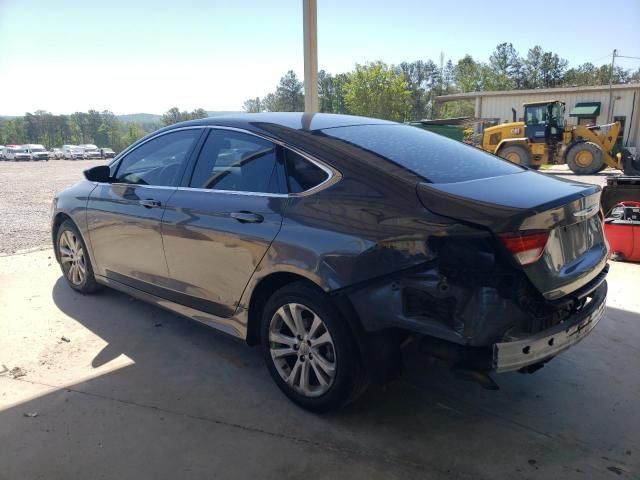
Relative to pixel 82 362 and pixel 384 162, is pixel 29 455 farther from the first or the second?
pixel 384 162

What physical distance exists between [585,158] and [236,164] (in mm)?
17637

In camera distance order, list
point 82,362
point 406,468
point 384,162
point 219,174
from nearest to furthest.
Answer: point 406,468 < point 384,162 < point 219,174 < point 82,362

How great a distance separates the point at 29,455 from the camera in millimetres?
2434

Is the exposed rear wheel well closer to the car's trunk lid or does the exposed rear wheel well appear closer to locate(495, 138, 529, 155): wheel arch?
the car's trunk lid

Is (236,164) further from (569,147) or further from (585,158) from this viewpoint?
(569,147)

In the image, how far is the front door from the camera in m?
3.51

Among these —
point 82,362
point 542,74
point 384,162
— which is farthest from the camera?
point 542,74

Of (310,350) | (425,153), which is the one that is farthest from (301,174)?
(310,350)

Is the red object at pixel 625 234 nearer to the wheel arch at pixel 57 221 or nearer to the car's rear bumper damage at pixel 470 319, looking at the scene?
the car's rear bumper damage at pixel 470 319

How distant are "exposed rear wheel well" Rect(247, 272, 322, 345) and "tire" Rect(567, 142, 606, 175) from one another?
58.2 ft

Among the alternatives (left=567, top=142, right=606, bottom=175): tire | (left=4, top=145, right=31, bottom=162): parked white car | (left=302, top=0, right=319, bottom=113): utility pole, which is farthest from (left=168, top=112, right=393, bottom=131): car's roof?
(left=4, top=145, right=31, bottom=162): parked white car

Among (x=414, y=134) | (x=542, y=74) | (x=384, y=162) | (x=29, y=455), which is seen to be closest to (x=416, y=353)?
(x=384, y=162)

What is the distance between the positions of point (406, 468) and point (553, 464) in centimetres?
71

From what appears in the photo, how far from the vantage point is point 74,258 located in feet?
15.0
